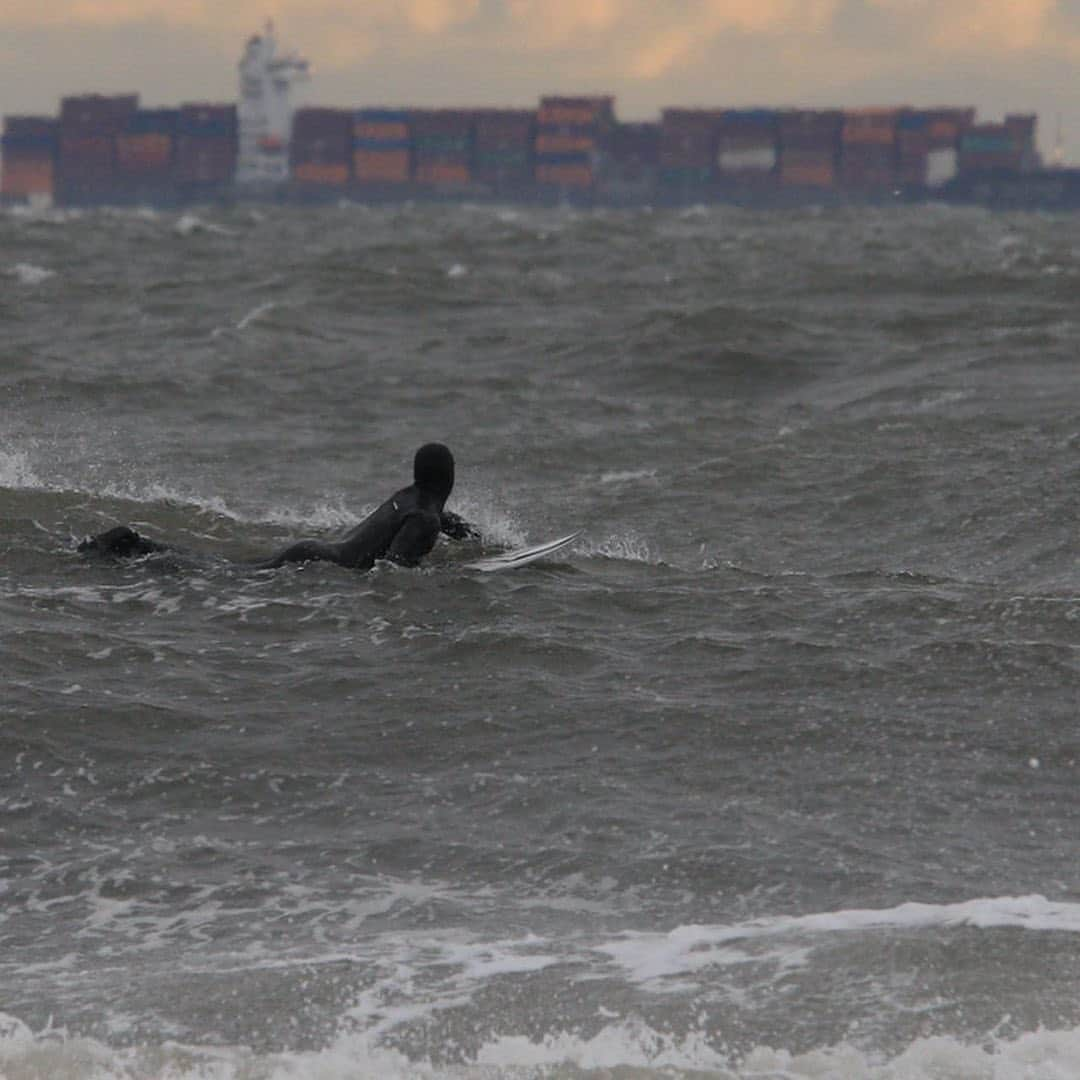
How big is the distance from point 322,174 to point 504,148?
18668 millimetres

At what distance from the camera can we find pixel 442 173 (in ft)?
623

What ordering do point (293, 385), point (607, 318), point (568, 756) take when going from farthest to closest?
1. point (607, 318)
2. point (293, 385)
3. point (568, 756)

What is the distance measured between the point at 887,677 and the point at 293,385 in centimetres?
1584

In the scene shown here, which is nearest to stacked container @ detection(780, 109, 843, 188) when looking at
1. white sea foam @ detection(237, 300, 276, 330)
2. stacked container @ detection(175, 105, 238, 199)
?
stacked container @ detection(175, 105, 238, 199)

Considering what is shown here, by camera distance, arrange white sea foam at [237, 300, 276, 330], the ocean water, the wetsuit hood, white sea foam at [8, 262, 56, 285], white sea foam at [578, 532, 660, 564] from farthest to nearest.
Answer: white sea foam at [8, 262, 56, 285]
white sea foam at [237, 300, 276, 330]
white sea foam at [578, 532, 660, 564]
the wetsuit hood
the ocean water

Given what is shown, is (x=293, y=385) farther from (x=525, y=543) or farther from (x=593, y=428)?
(x=525, y=543)

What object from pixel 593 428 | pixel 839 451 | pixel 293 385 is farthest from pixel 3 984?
pixel 293 385

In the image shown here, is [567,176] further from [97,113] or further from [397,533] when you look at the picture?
[397,533]

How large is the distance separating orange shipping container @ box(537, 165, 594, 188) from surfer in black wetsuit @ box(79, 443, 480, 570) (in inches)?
6985

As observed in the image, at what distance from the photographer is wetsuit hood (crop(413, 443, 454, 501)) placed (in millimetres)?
11984

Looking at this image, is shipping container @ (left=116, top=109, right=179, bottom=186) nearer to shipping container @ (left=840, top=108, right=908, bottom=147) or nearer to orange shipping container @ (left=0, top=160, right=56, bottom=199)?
orange shipping container @ (left=0, top=160, right=56, bottom=199)

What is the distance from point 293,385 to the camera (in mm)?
24859

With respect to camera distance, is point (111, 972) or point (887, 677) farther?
point (887, 677)

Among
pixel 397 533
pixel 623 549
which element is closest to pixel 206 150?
Result: pixel 623 549
